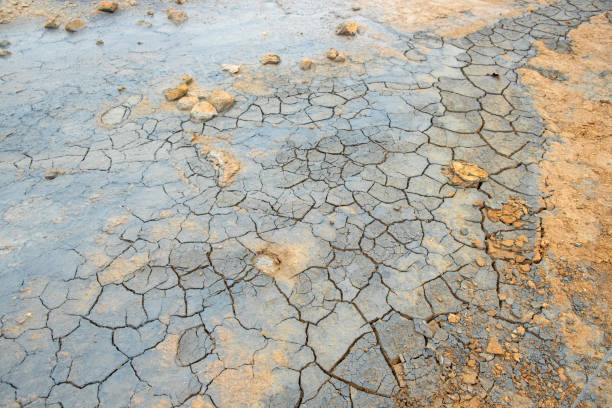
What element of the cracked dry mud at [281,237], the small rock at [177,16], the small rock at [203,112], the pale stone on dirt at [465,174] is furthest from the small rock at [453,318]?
the small rock at [177,16]

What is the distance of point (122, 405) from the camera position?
1813mm

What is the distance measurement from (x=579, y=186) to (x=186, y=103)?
3.31 metres

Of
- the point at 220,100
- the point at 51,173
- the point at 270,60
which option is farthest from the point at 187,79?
the point at 51,173

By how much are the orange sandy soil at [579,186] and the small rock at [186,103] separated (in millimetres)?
3015

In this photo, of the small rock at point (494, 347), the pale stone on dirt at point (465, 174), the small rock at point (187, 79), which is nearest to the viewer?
the small rock at point (494, 347)

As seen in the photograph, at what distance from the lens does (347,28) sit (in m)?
4.76

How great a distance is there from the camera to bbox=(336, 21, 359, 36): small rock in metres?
4.77

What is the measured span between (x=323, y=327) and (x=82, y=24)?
515 centimetres

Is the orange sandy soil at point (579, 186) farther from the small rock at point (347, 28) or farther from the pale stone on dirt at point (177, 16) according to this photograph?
the pale stone on dirt at point (177, 16)

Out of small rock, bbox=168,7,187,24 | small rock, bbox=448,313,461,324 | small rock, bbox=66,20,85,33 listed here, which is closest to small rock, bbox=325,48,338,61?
small rock, bbox=168,7,187,24

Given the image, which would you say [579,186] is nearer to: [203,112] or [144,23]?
[203,112]

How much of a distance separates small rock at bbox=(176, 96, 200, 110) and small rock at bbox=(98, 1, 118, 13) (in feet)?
9.15

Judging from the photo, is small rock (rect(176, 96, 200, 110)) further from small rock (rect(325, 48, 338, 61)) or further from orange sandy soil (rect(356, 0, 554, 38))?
orange sandy soil (rect(356, 0, 554, 38))

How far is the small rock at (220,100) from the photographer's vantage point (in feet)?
11.7
